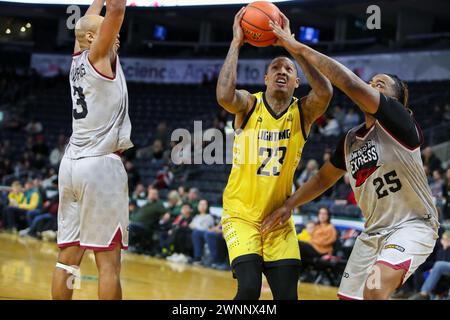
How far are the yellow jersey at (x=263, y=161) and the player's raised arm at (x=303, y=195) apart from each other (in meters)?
0.07

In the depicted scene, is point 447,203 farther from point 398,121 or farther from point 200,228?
point 398,121

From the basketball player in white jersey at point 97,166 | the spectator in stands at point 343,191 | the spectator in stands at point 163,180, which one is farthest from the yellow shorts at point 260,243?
the spectator in stands at point 163,180

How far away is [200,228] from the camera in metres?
13.1

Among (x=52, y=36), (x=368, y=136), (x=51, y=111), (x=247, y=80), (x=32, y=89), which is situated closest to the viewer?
(x=368, y=136)

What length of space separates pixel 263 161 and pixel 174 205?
906cm

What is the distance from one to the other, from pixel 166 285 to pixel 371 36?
50.0ft

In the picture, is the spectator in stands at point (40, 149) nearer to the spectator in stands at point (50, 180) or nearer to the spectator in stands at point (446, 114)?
the spectator in stands at point (50, 180)

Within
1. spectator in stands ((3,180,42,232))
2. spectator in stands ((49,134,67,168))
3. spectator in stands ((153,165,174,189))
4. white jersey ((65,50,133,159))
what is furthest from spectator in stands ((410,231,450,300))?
spectator in stands ((49,134,67,168))

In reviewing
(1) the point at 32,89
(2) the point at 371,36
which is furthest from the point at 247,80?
(1) the point at 32,89

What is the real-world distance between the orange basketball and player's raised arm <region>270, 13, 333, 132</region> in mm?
87

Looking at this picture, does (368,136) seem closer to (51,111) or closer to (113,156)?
(113,156)

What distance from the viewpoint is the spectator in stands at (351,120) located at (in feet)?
55.6

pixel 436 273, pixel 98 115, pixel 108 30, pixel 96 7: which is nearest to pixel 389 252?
pixel 98 115
